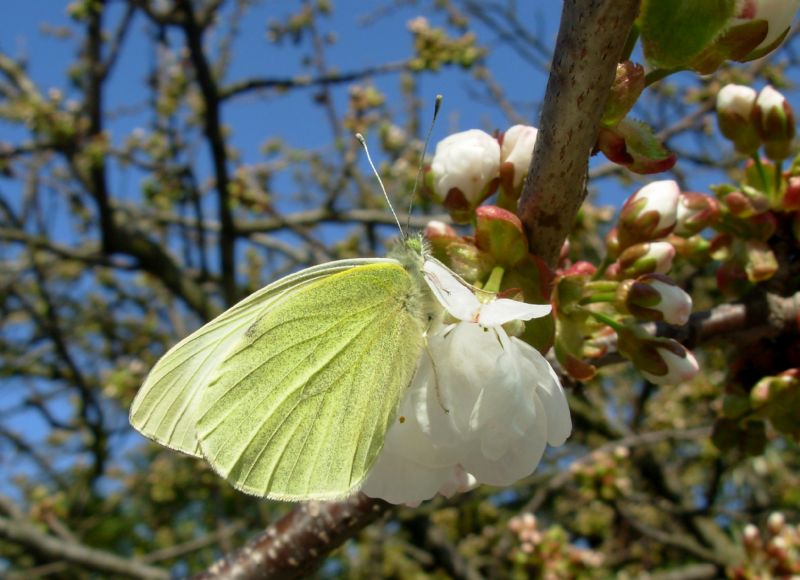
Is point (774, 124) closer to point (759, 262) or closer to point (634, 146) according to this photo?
point (759, 262)

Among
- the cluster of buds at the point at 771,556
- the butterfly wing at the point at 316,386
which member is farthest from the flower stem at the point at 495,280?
the cluster of buds at the point at 771,556

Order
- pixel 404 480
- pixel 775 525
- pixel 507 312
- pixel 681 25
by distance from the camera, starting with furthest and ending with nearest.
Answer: pixel 775 525 < pixel 404 480 < pixel 507 312 < pixel 681 25

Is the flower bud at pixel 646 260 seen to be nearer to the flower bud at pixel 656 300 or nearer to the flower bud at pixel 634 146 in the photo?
the flower bud at pixel 656 300

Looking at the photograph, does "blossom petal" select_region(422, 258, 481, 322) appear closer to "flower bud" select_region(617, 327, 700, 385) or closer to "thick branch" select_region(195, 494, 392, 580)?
"flower bud" select_region(617, 327, 700, 385)

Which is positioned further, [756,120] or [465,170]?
[756,120]

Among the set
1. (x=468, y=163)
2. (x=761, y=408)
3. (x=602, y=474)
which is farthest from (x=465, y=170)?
(x=602, y=474)

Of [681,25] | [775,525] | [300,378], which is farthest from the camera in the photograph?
[775,525]
